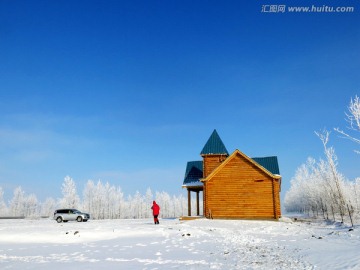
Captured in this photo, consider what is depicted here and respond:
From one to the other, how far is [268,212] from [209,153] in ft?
29.0

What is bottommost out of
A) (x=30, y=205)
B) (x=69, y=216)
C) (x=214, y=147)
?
(x=30, y=205)

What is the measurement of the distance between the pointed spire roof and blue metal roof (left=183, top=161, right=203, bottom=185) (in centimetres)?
302

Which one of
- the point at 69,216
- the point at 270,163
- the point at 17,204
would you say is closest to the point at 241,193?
the point at 270,163

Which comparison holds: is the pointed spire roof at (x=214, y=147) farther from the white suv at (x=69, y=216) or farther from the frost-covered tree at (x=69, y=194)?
the frost-covered tree at (x=69, y=194)

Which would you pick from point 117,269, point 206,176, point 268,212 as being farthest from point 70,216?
point 117,269

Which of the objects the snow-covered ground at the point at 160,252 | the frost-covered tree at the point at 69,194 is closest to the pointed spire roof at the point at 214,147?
the snow-covered ground at the point at 160,252

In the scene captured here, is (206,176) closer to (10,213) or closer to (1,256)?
(1,256)

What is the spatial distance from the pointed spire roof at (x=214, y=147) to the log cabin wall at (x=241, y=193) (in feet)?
11.1

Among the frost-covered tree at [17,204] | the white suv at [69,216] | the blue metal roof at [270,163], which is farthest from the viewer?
the frost-covered tree at [17,204]

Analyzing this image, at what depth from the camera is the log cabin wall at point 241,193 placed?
28828 mm

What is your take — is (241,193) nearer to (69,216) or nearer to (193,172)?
(193,172)

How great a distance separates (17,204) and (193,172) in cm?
9796

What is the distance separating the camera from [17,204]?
10881 centimetres

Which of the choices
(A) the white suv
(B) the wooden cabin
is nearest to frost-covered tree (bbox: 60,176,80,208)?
(A) the white suv
